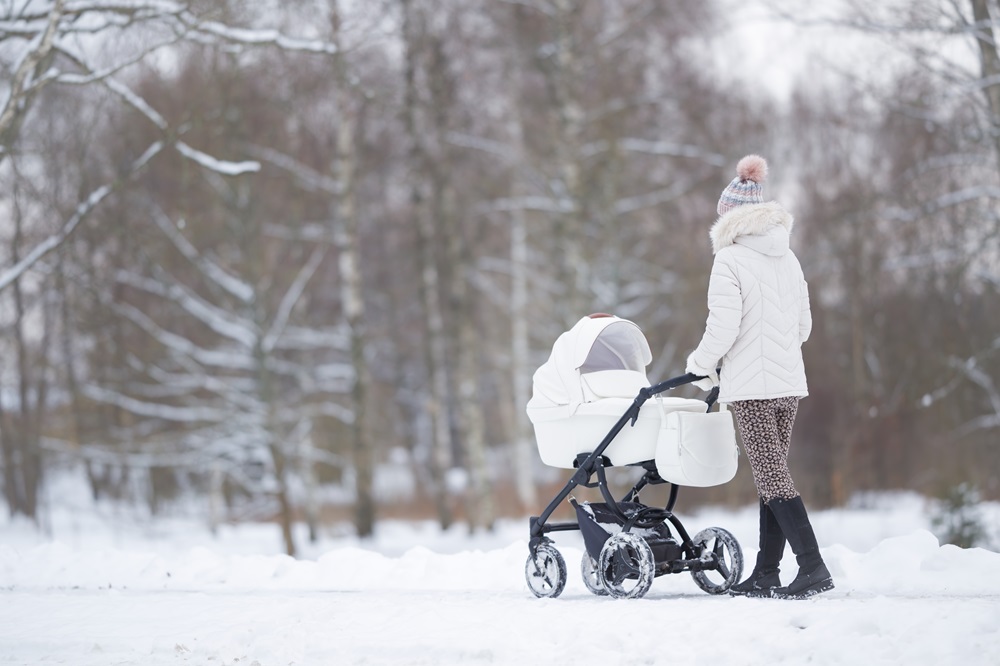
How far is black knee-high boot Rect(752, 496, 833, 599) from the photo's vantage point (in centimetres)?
589

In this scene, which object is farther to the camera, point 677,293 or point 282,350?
point 282,350

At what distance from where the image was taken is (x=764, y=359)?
19.8 feet

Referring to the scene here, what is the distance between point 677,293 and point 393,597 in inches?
447

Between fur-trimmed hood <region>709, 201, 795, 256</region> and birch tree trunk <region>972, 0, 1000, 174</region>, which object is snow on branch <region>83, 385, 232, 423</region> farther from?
fur-trimmed hood <region>709, 201, 795, 256</region>

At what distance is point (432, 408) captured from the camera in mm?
19859

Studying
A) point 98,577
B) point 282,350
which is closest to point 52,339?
point 282,350

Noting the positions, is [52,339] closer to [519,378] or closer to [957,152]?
[519,378]

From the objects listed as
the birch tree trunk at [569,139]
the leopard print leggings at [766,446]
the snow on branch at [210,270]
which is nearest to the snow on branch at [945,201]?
the birch tree trunk at [569,139]

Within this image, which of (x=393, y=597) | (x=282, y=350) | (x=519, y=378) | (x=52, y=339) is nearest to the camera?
(x=393, y=597)

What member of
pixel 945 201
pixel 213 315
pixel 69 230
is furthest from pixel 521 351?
pixel 69 230

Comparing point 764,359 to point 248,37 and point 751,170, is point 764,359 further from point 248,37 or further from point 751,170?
point 248,37

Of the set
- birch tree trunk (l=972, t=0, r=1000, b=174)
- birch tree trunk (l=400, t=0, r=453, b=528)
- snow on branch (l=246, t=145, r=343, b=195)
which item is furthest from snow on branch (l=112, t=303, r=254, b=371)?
birch tree trunk (l=972, t=0, r=1000, b=174)

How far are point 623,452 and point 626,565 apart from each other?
0.61 metres

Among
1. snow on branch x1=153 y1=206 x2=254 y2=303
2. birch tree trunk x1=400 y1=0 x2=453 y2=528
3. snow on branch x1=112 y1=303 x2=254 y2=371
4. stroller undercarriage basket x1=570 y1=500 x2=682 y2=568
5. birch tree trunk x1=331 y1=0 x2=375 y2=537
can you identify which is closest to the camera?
stroller undercarriage basket x1=570 y1=500 x2=682 y2=568
